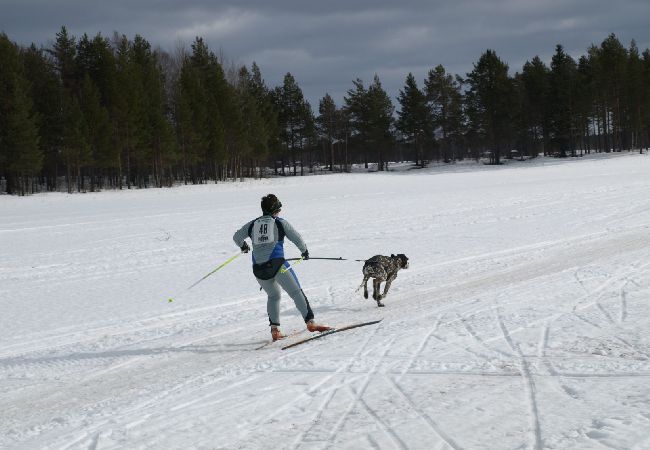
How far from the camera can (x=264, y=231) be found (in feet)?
24.2

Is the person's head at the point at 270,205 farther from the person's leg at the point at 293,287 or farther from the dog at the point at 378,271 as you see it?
the dog at the point at 378,271

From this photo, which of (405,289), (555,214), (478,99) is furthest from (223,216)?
(478,99)

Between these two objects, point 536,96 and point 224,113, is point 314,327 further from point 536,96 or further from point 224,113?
point 536,96

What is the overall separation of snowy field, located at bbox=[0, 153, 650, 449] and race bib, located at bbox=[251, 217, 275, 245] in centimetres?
138

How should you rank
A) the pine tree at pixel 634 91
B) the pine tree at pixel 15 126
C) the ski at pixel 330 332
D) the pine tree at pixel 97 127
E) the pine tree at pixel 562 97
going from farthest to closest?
1. the pine tree at pixel 562 97
2. the pine tree at pixel 634 91
3. the pine tree at pixel 97 127
4. the pine tree at pixel 15 126
5. the ski at pixel 330 332

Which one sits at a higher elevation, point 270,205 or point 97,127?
point 97,127

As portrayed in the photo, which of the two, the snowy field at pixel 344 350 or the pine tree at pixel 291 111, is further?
the pine tree at pixel 291 111

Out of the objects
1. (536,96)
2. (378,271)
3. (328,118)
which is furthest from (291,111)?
(378,271)

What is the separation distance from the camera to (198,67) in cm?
6512

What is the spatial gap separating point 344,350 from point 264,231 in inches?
73.5

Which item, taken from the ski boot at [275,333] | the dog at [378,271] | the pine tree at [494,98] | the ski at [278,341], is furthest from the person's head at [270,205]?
the pine tree at [494,98]

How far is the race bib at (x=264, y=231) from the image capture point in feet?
24.1

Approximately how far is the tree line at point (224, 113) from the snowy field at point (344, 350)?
113ft

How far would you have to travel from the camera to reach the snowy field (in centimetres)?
454
